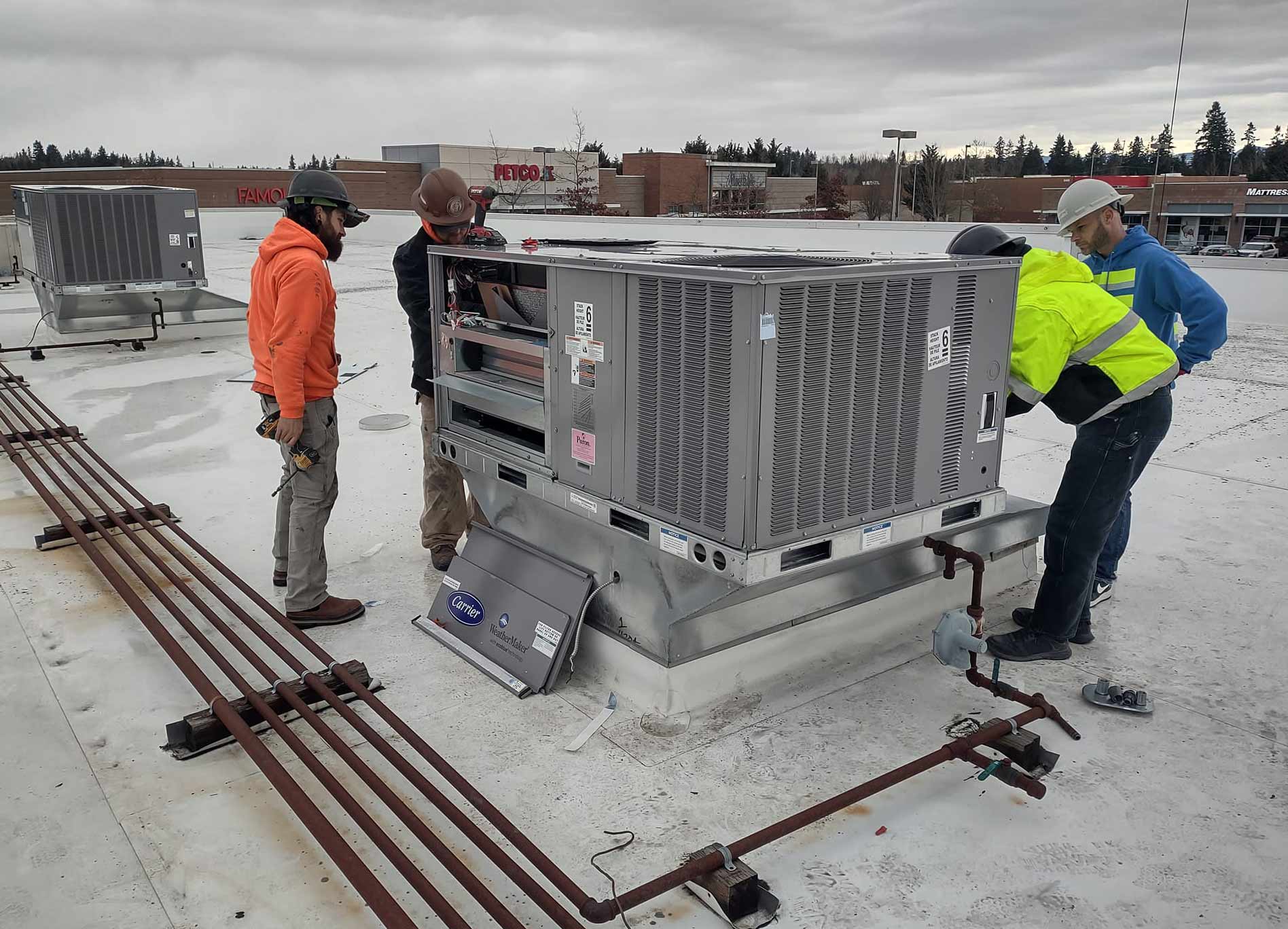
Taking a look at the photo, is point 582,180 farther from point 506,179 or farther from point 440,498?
point 440,498

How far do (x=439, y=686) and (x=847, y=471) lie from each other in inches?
69.1

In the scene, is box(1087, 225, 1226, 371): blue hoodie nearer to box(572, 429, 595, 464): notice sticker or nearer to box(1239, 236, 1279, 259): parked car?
box(572, 429, 595, 464): notice sticker

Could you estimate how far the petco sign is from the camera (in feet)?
154

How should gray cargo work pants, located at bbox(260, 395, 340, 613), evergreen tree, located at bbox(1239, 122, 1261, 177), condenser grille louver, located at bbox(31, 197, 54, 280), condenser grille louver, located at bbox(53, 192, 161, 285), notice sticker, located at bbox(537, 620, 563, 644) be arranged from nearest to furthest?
notice sticker, located at bbox(537, 620, 563, 644)
gray cargo work pants, located at bbox(260, 395, 340, 613)
condenser grille louver, located at bbox(53, 192, 161, 285)
condenser grille louver, located at bbox(31, 197, 54, 280)
evergreen tree, located at bbox(1239, 122, 1261, 177)

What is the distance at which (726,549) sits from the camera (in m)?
2.94

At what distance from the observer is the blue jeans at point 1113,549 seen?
14.5ft

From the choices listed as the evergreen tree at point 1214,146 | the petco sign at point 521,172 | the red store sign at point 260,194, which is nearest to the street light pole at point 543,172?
the petco sign at point 521,172

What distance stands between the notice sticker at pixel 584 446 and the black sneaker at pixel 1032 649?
5.91 feet

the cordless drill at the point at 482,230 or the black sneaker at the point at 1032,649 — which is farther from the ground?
the cordless drill at the point at 482,230

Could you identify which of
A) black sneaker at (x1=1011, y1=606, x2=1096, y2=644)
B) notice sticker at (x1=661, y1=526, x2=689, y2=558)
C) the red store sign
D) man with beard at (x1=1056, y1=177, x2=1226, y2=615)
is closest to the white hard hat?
man with beard at (x1=1056, y1=177, x2=1226, y2=615)

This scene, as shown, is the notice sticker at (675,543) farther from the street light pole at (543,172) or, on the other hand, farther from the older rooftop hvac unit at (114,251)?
the street light pole at (543,172)

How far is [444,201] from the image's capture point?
4262 millimetres

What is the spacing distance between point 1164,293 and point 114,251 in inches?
411

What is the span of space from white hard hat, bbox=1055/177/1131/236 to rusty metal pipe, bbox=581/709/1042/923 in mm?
2162
